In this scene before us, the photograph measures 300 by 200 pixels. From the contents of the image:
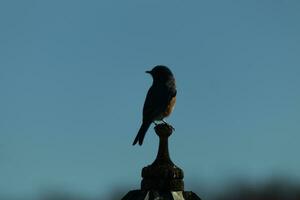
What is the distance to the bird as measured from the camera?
11141 millimetres

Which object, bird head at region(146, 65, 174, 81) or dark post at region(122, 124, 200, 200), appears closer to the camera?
dark post at region(122, 124, 200, 200)

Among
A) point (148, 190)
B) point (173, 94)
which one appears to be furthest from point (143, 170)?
point (173, 94)

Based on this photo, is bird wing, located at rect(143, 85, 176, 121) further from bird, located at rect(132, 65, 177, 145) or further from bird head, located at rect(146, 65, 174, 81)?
bird head, located at rect(146, 65, 174, 81)

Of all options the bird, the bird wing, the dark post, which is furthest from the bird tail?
the dark post

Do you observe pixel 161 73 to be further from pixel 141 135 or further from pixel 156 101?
pixel 141 135

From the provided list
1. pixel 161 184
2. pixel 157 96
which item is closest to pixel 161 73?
pixel 157 96

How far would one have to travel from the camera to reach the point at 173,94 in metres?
11.7

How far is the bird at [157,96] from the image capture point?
11.1 metres

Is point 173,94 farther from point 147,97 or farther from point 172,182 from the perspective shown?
point 172,182

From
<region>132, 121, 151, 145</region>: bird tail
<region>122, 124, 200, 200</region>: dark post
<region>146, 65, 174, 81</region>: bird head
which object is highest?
<region>146, 65, 174, 81</region>: bird head

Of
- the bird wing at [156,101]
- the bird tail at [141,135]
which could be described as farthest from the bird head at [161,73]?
the bird tail at [141,135]

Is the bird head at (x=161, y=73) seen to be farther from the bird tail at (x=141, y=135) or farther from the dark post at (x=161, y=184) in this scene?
the dark post at (x=161, y=184)

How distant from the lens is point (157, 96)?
37.2 ft

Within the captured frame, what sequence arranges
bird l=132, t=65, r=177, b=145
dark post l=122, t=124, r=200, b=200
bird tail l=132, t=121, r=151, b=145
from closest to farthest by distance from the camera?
dark post l=122, t=124, r=200, b=200, bird tail l=132, t=121, r=151, b=145, bird l=132, t=65, r=177, b=145
